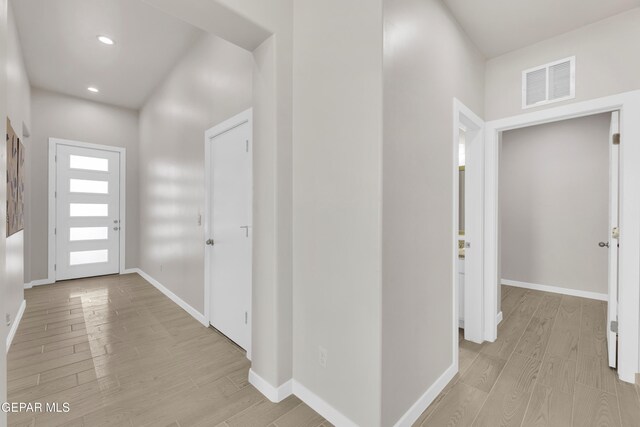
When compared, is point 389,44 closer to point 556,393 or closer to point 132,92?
point 556,393

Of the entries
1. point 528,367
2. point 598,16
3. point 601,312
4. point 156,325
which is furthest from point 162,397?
point 601,312

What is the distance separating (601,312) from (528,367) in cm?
206

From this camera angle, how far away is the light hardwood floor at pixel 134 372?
1.78 m

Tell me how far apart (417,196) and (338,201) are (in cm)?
51

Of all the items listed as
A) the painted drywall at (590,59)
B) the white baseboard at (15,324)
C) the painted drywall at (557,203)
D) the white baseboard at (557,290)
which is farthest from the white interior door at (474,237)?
the white baseboard at (15,324)

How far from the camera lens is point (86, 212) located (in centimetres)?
519

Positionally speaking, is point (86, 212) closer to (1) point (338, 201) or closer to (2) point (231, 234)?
(2) point (231, 234)

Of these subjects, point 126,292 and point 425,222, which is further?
point 126,292

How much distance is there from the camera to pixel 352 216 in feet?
5.33

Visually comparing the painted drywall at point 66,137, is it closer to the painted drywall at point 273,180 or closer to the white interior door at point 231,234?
the white interior door at point 231,234

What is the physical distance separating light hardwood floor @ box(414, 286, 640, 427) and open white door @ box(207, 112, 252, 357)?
1.68 m

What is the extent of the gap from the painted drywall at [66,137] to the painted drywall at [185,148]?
779 mm

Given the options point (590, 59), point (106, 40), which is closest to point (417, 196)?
point (590, 59)

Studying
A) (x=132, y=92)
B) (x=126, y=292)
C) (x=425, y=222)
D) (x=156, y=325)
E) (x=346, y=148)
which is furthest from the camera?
(x=132, y=92)
